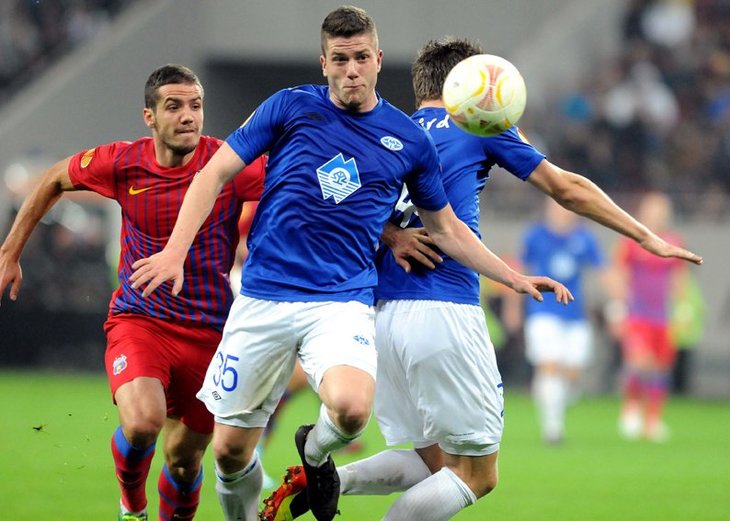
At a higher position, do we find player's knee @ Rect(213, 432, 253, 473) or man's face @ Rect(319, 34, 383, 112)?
man's face @ Rect(319, 34, 383, 112)

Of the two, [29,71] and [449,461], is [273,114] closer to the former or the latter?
[449,461]

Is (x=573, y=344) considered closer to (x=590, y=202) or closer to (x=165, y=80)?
(x=590, y=202)

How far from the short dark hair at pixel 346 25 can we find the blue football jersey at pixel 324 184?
0.95 ft

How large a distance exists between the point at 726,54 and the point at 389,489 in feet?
54.6

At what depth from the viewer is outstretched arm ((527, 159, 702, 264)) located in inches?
241

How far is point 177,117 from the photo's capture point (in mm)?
6410

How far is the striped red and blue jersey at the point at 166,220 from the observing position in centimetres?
642

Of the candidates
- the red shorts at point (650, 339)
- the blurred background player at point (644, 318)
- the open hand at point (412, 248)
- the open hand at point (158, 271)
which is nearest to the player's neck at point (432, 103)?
the open hand at point (412, 248)

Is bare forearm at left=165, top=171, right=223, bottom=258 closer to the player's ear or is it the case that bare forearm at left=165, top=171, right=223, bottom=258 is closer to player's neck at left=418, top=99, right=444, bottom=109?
the player's ear

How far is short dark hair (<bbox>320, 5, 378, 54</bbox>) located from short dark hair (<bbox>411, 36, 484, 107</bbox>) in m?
0.45

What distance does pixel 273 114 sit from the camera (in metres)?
5.73

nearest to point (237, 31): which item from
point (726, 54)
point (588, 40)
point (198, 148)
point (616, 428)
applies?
point (588, 40)

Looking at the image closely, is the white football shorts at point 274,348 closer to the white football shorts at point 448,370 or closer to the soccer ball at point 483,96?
the white football shorts at point 448,370

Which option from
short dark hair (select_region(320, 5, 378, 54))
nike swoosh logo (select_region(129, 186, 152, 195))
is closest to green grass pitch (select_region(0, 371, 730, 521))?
nike swoosh logo (select_region(129, 186, 152, 195))
